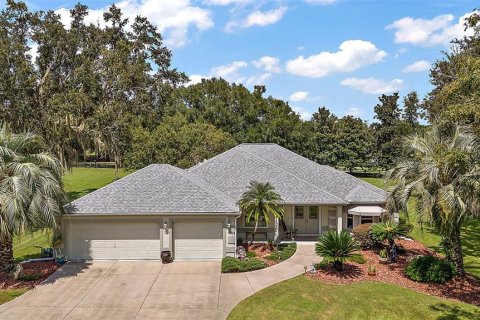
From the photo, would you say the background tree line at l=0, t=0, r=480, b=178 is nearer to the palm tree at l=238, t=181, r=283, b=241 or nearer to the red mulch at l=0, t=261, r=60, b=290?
the palm tree at l=238, t=181, r=283, b=241

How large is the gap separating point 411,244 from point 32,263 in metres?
21.4

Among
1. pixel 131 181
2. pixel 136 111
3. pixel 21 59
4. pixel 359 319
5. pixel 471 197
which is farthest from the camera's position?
pixel 136 111

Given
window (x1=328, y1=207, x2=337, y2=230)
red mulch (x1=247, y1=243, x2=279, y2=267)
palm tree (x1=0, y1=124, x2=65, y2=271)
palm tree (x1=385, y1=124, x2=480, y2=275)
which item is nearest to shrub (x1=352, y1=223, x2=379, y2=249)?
window (x1=328, y1=207, x2=337, y2=230)

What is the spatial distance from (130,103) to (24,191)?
32.0 meters

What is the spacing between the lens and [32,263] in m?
19.2

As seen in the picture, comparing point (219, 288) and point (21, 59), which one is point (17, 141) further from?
point (21, 59)

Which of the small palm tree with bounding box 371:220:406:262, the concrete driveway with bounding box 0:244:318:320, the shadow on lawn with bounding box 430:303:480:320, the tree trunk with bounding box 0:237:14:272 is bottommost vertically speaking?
the shadow on lawn with bounding box 430:303:480:320

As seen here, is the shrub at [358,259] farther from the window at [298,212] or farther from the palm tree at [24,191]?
the palm tree at [24,191]

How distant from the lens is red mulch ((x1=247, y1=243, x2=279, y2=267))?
19.9m

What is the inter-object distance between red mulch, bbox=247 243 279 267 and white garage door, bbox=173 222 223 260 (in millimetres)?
2341

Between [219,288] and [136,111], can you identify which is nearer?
[219,288]

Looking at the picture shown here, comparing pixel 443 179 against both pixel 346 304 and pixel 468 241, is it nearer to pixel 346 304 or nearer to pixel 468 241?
pixel 346 304

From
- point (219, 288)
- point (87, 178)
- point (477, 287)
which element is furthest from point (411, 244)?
point (87, 178)

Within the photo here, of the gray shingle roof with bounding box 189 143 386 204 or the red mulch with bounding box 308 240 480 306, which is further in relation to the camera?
the gray shingle roof with bounding box 189 143 386 204
